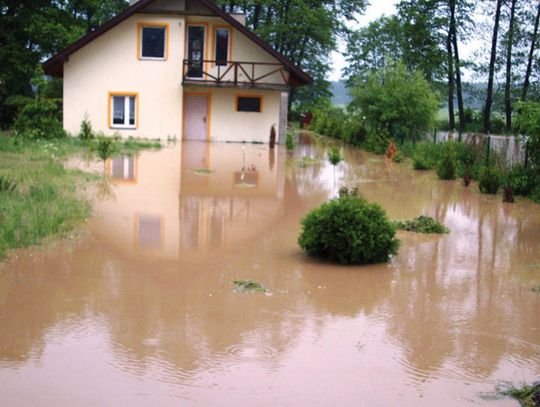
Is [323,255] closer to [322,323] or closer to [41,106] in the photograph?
[322,323]

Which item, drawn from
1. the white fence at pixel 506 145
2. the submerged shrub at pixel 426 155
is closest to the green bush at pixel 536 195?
the white fence at pixel 506 145

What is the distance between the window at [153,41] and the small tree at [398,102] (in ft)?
28.1

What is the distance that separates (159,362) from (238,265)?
3796 millimetres

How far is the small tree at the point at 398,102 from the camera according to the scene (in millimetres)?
29828

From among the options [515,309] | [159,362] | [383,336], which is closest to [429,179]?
[515,309]

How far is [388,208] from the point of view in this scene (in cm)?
1609

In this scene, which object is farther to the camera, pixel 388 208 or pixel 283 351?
pixel 388 208

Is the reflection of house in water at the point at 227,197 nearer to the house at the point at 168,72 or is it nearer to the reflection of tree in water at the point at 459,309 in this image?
the reflection of tree in water at the point at 459,309

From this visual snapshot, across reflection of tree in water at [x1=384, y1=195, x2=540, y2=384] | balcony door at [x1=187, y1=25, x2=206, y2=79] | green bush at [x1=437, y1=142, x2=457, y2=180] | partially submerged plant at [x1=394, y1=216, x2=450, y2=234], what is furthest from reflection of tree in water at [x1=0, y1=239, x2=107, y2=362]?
balcony door at [x1=187, y1=25, x2=206, y2=79]

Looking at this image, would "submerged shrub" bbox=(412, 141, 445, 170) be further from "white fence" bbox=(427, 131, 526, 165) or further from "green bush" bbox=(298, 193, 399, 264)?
"green bush" bbox=(298, 193, 399, 264)

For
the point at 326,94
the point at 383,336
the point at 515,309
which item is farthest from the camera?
the point at 326,94

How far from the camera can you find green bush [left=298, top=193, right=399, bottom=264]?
10211 millimetres

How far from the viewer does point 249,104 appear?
3322 cm


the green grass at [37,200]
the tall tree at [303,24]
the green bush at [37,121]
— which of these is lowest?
the green grass at [37,200]
